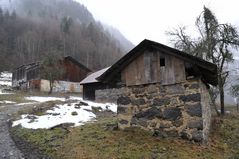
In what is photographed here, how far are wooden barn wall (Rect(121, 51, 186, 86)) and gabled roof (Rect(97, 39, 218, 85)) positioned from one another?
189 mm

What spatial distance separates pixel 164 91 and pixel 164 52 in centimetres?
141

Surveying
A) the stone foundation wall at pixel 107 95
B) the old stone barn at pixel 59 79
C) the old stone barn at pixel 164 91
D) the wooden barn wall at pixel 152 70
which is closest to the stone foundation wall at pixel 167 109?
the old stone barn at pixel 164 91

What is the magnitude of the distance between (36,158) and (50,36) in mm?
73546

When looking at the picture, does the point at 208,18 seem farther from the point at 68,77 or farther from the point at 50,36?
the point at 50,36

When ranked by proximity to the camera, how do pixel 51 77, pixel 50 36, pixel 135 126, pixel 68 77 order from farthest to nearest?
1. pixel 50 36
2. pixel 68 77
3. pixel 51 77
4. pixel 135 126

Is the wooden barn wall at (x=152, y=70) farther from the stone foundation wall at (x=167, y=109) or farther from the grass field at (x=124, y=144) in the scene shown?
the grass field at (x=124, y=144)

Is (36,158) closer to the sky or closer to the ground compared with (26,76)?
closer to the ground

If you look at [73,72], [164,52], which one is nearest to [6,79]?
[73,72]

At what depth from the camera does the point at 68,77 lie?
40906 mm

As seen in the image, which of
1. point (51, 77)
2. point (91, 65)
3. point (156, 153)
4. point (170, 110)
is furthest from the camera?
point (91, 65)

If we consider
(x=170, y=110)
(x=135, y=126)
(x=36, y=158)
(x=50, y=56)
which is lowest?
(x=36, y=158)

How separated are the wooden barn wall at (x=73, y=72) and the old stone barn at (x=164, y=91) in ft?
105

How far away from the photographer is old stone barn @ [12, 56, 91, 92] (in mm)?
37625

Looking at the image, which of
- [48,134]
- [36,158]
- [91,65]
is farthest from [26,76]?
[36,158]
